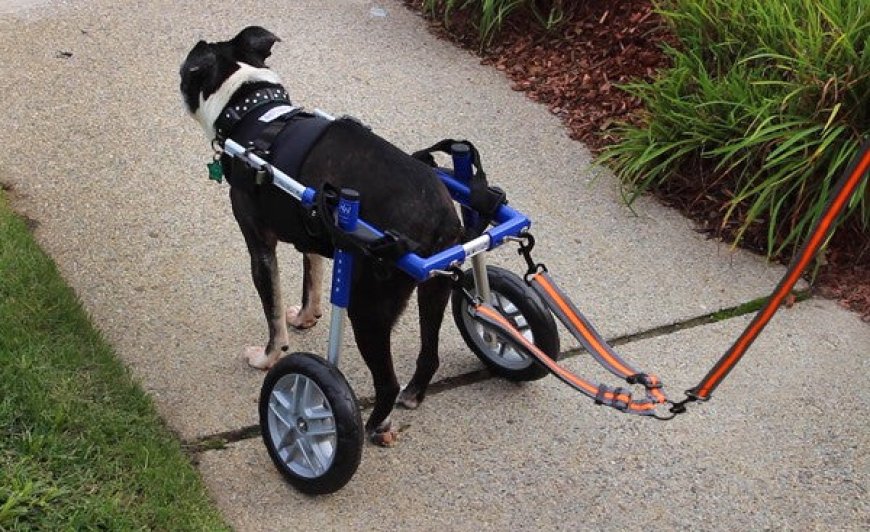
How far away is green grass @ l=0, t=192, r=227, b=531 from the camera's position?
3.29 m

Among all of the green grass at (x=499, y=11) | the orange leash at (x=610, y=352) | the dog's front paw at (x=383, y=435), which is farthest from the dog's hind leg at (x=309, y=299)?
the green grass at (x=499, y=11)

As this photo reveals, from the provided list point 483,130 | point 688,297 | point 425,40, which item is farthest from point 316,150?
point 425,40

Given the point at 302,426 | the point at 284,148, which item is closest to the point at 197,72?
the point at 284,148

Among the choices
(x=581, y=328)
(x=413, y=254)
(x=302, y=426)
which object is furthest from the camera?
(x=302, y=426)

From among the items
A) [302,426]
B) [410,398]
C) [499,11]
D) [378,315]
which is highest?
[378,315]

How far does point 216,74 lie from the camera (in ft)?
12.8

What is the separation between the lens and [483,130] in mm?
5969

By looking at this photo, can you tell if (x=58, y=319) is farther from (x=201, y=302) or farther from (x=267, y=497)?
(x=267, y=497)

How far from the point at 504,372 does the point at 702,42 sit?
2.28 meters

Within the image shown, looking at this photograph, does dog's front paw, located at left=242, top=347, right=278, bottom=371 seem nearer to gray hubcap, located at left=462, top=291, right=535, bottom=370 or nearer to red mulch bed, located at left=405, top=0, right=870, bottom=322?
gray hubcap, located at left=462, top=291, right=535, bottom=370

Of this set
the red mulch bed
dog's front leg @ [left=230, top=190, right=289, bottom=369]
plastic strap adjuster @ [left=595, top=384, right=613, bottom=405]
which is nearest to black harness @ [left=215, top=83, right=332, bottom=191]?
dog's front leg @ [left=230, top=190, right=289, bottom=369]

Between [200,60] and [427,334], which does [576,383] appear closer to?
[427,334]

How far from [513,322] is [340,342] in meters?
0.75

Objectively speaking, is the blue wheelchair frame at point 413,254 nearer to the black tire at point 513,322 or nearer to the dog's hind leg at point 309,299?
the black tire at point 513,322
